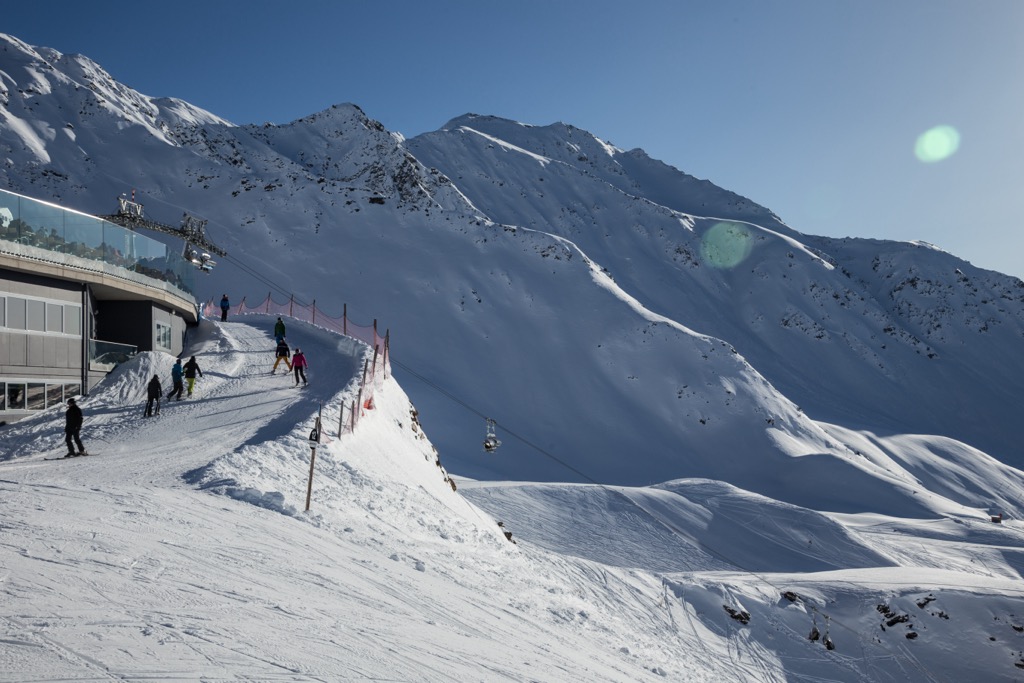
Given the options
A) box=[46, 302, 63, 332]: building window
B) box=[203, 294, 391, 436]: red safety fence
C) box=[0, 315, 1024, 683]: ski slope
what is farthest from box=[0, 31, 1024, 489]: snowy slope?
box=[46, 302, 63, 332]: building window

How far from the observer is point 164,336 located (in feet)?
82.9

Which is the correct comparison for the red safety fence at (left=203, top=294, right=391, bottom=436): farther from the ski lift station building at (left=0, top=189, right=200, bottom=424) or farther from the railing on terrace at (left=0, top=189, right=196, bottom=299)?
the ski lift station building at (left=0, top=189, right=200, bottom=424)

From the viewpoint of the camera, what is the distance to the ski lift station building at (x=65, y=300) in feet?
58.3

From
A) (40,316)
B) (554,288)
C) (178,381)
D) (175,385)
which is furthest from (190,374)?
(554,288)

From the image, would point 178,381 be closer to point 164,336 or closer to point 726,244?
point 164,336

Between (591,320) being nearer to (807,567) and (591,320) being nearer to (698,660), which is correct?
(807,567)

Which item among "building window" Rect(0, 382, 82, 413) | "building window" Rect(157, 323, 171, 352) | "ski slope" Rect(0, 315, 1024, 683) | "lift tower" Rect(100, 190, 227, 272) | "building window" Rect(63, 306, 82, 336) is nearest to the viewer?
"ski slope" Rect(0, 315, 1024, 683)

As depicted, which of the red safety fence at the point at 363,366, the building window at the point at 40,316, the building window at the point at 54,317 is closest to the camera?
the red safety fence at the point at 363,366

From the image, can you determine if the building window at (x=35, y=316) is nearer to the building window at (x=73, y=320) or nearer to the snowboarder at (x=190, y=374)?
the building window at (x=73, y=320)

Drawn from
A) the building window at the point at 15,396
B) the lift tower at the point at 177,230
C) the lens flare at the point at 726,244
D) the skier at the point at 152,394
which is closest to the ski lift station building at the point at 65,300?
the building window at the point at 15,396

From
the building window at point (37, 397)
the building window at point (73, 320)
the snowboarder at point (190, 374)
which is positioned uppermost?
the building window at point (73, 320)

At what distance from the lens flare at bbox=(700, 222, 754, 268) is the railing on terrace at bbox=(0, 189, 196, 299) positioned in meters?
64.2

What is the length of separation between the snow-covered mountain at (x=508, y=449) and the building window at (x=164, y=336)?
1637mm

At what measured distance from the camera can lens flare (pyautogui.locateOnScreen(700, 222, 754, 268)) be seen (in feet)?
253
